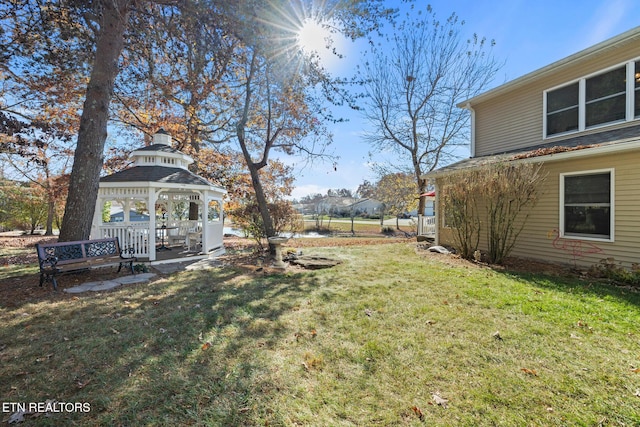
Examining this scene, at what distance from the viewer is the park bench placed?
552cm

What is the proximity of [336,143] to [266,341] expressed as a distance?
9327mm

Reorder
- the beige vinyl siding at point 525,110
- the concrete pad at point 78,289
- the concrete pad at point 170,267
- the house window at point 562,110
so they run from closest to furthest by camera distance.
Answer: the concrete pad at point 78,289, the concrete pad at point 170,267, the beige vinyl siding at point 525,110, the house window at point 562,110

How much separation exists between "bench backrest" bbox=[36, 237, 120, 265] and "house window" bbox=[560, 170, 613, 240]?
1183 cm

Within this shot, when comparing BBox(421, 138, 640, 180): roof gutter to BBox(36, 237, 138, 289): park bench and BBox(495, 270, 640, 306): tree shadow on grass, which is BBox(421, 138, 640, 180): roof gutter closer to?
BBox(495, 270, 640, 306): tree shadow on grass

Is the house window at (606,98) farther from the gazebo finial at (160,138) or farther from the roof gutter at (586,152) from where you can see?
the gazebo finial at (160,138)

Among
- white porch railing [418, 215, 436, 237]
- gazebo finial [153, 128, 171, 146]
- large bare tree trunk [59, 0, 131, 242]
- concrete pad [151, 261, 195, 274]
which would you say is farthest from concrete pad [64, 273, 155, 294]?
white porch railing [418, 215, 436, 237]

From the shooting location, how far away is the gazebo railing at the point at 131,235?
8.16 m

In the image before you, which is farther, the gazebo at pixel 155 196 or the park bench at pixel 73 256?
the gazebo at pixel 155 196

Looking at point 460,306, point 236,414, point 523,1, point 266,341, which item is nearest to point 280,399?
point 236,414

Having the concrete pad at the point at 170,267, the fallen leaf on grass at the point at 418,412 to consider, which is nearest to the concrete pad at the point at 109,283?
the concrete pad at the point at 170,267

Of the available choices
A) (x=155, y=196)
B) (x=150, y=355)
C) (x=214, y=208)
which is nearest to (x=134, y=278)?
(x=155, y=196)

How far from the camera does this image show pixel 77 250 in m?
6.12

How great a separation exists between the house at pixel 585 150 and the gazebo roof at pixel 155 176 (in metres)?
9.00

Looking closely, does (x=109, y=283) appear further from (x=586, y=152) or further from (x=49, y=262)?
(x=586, y=152)
